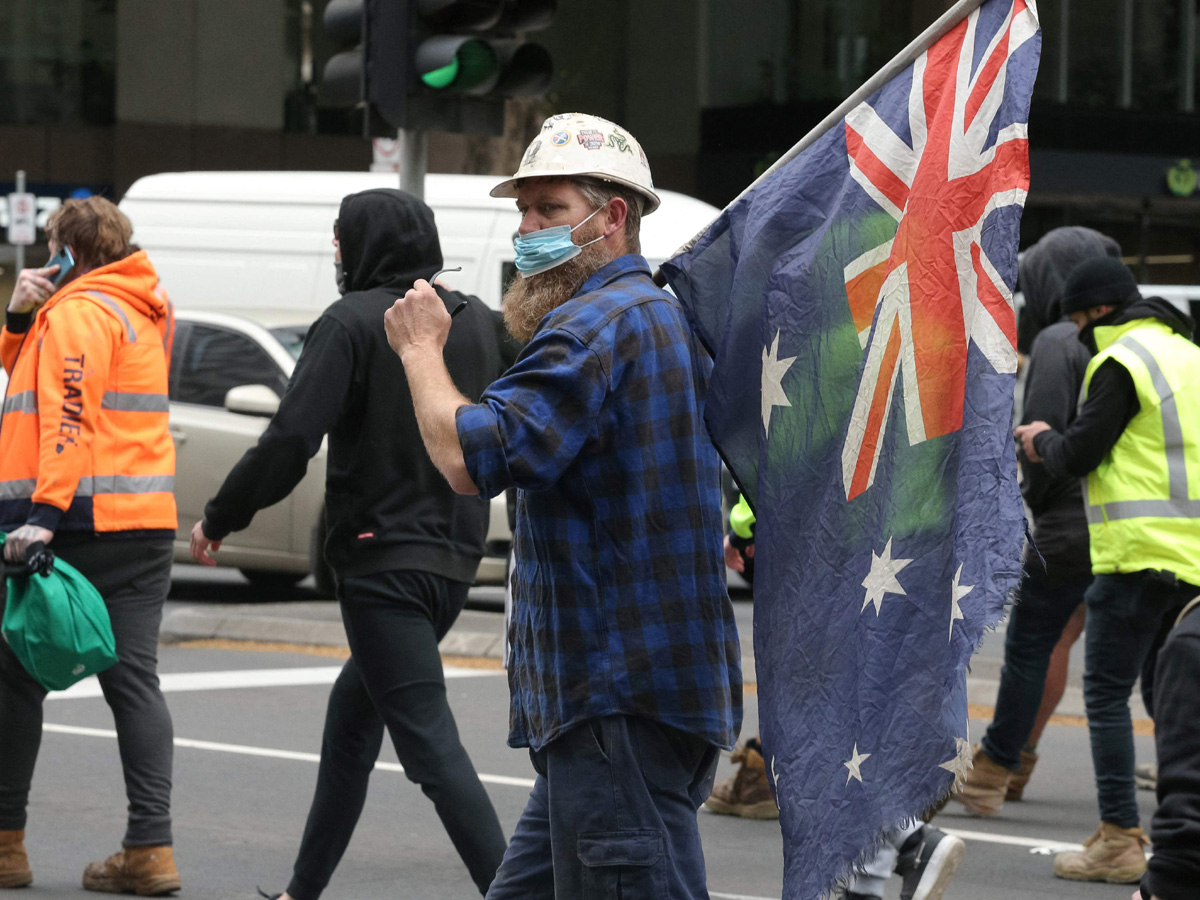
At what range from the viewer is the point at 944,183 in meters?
3.39

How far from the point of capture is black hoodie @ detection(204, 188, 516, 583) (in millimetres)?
4988

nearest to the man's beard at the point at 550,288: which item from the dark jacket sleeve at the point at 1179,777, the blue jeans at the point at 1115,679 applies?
the dark jacket sleeve at the point at 1179,777

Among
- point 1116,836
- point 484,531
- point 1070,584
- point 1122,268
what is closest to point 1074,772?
point 1070,584

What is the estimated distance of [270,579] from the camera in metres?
13.5

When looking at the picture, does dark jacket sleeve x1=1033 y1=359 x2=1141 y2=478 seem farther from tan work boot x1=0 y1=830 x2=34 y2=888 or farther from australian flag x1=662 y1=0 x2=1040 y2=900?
tan work boot x1=0 y1=830 x2=34 y2=888

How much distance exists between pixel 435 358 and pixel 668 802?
85 cm

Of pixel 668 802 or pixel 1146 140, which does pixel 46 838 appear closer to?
pixel 668 802

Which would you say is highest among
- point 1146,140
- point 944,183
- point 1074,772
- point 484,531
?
point 1146,140

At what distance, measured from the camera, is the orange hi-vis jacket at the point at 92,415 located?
5.52m

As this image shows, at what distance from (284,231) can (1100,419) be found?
9.49 m

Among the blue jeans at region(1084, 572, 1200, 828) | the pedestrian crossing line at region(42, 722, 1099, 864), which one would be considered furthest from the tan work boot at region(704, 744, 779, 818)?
the blue jeans at region(1084, 572, 1200, 828)

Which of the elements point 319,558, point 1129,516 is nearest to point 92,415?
point 1129,516

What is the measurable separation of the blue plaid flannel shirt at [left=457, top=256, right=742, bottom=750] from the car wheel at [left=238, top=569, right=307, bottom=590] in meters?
10.0

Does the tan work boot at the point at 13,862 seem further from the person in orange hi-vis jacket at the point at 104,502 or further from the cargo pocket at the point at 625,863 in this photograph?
the cargo pocket at the point at 625,863
